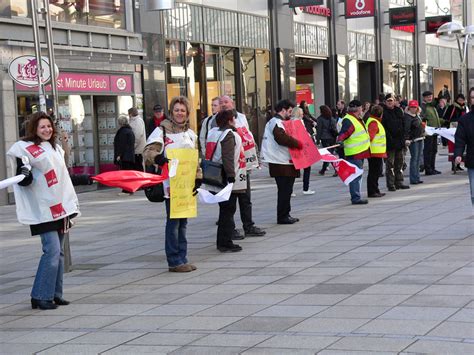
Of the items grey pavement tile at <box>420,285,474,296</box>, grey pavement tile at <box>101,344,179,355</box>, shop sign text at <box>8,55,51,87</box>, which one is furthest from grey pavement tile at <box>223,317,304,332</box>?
shop sign text at <box>8,55,51,87</box>

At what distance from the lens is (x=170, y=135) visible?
32.4 ft

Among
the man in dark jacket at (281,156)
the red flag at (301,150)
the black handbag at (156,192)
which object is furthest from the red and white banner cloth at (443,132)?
the black handbag at (156,192)

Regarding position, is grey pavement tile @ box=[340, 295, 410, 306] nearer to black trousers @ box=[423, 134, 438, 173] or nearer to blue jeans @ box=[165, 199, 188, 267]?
blue jeans @ box=[165, 199, 188, 267]

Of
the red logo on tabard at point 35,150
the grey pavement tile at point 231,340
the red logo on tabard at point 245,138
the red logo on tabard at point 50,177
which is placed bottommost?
the grey pavement tile at point 231,340

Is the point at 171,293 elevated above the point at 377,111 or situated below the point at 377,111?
below

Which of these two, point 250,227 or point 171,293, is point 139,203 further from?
point 171,293

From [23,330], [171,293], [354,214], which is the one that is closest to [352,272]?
[171,293]

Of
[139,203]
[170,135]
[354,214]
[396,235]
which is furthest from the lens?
[139,203]

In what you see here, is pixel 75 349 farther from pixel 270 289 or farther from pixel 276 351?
pixel 270 289

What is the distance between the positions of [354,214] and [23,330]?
746cm

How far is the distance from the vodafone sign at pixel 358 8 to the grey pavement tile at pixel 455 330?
88.3 ft

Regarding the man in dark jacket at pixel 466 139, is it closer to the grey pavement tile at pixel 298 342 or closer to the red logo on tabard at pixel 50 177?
the red logo on tabard at pixel 50 177

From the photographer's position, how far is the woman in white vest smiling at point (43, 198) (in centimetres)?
823

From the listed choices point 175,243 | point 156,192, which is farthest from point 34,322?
point 156,192
